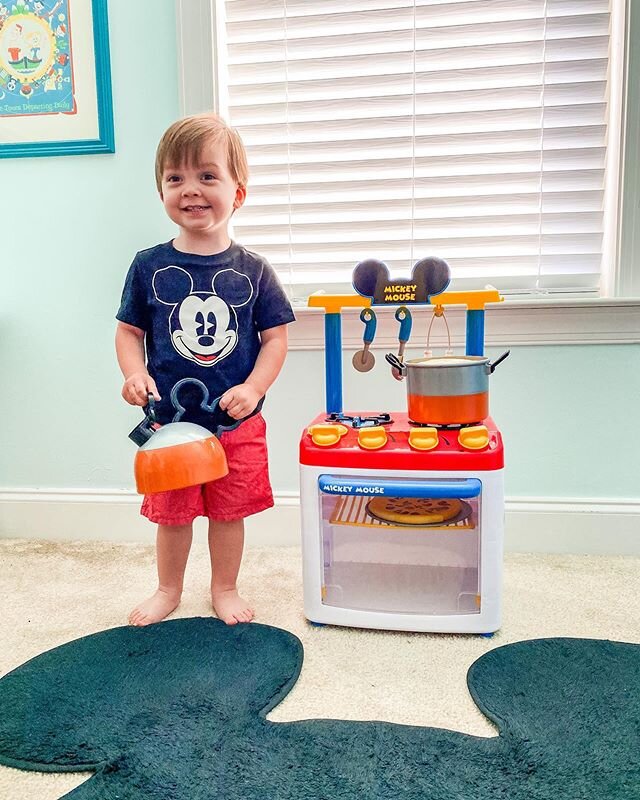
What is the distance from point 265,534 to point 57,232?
80cm

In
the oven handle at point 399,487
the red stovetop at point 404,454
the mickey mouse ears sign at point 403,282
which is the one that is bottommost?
the oven handle at point 399,487

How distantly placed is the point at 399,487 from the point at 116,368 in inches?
30.0

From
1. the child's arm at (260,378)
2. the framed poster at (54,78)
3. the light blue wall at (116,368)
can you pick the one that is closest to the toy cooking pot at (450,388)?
the child's arm at (260,378)

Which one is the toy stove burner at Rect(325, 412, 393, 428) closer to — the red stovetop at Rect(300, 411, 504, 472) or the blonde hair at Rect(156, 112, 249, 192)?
the red stovetop at Rect(300, 411, 504, 472)

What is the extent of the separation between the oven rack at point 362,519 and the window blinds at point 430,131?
0.53 m

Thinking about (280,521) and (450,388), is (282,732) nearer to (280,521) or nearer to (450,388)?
(450,388)

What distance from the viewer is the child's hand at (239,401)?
3.54ft

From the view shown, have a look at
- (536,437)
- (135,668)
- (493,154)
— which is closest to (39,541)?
(135,668)

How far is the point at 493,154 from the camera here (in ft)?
4.58

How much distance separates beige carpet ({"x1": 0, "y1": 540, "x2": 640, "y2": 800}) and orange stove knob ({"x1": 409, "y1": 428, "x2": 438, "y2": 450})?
0.31m

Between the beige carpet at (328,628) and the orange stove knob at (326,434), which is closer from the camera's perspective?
the beige carpet at (328,628)

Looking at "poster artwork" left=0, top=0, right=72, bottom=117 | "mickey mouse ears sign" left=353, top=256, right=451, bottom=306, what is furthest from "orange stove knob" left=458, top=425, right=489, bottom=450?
"poster artwork" left=0, top=0, right=72, bottom=117

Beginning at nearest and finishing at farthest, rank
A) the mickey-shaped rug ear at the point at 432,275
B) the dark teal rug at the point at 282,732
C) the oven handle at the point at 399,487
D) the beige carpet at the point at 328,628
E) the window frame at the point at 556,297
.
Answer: the dark teal rug at the point at 282,732
the beige carpet at the point at 328,628
the oven handle at the point at 399,487
the mickey-shaped rug ear at the point at 432,275
the window frame at the point at 556,297

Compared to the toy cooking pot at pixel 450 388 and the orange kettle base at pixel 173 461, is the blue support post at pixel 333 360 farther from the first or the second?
the orange kettle base at pixel 173 461
